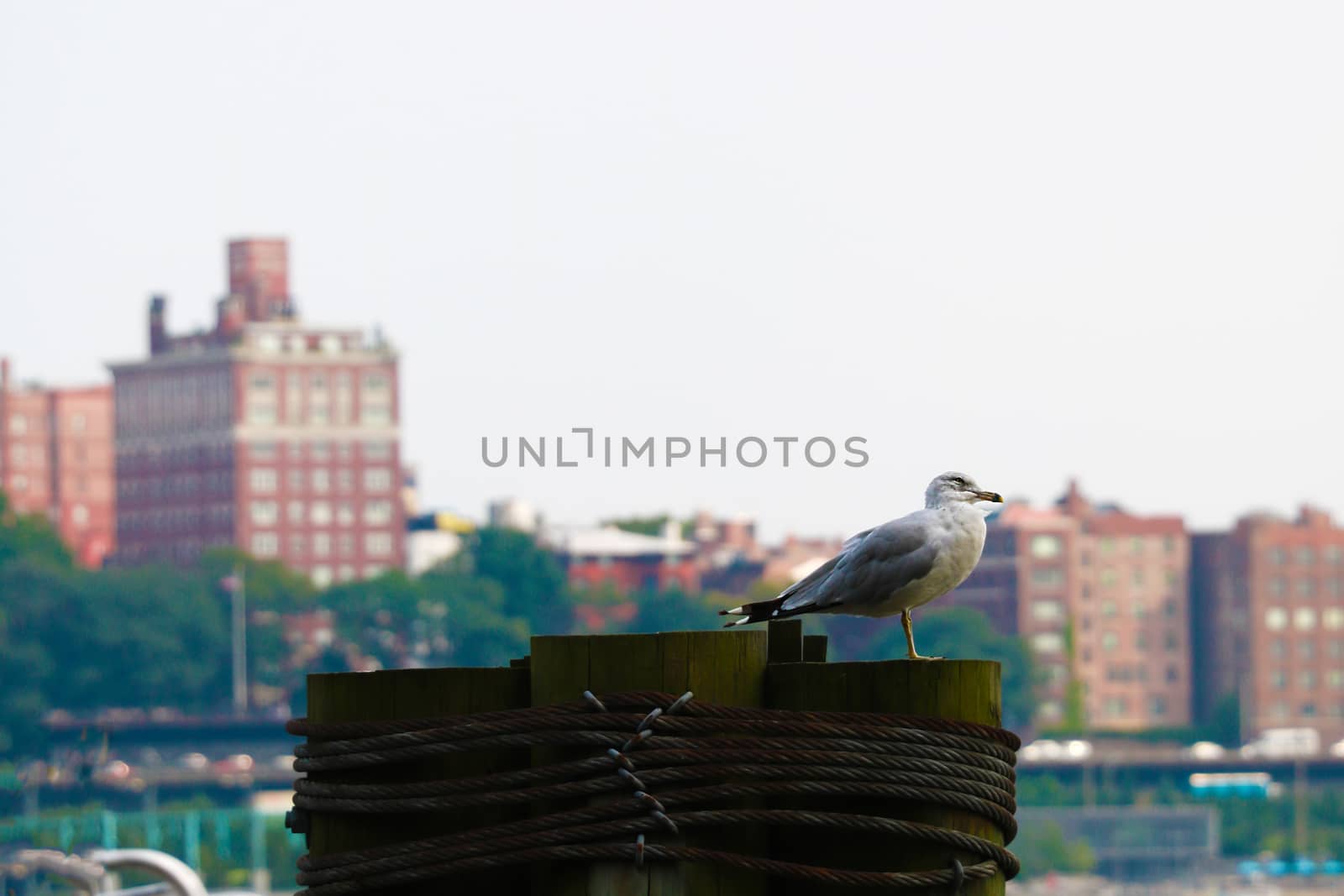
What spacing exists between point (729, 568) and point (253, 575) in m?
22.1

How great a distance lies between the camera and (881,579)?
4.95 m

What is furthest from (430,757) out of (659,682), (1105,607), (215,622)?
(1105,607)

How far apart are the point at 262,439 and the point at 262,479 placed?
7.33 feet

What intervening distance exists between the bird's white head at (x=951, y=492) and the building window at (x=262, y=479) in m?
155

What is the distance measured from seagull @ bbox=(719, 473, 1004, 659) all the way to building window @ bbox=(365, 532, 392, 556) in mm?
154029

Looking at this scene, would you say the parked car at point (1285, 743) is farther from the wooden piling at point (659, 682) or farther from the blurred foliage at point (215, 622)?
the wooden piling at point (659, 682)

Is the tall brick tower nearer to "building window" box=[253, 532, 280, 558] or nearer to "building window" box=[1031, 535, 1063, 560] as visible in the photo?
"building window" box=[253, 532, 280, 558]

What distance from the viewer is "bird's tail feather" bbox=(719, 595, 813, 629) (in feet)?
15.4

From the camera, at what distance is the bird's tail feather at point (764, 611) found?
15.4 feet

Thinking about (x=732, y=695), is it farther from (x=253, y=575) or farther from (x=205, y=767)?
(x=253, y=575)

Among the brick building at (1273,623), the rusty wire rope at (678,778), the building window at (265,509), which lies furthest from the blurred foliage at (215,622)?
the rusty wire rope at (678,778)

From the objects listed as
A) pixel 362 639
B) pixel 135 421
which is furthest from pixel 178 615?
pixel 135 421

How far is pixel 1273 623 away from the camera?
14625 centimetres

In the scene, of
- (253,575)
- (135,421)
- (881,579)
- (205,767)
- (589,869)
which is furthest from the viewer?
(135,421)
